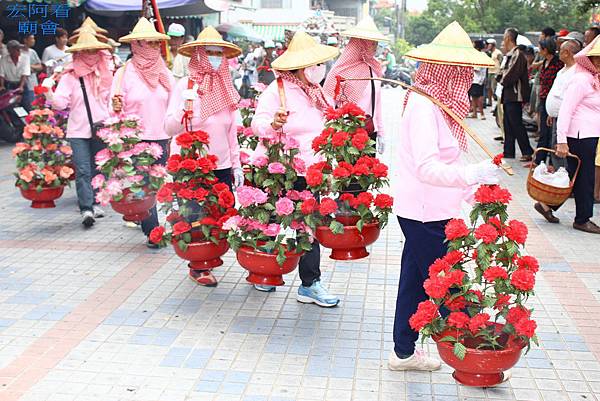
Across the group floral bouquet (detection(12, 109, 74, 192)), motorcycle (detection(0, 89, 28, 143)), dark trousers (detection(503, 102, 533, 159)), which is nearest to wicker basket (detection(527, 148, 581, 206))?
dark trousers (detection(503, 102, 533, 159))

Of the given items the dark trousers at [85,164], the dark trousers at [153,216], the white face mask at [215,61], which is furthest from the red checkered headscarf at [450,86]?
the dark trousers at [85,164]

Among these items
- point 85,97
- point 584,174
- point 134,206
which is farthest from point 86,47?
point 584,174

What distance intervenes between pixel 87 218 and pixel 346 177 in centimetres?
358

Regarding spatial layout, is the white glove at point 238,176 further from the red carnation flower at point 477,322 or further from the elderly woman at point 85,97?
the red carnation flower at point 477,322

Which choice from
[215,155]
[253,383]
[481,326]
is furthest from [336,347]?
[215,155]

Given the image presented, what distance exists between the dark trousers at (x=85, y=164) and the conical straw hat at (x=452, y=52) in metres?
4.11

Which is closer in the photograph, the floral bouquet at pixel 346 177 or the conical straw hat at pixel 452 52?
the conical straw hat at pixel 452 52

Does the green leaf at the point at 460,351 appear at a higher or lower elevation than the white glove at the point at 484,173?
lower

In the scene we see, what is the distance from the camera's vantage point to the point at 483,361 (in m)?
3.27

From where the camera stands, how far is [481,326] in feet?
10.8

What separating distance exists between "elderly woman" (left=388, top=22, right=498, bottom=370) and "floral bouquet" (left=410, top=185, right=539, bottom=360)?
19 centimetres

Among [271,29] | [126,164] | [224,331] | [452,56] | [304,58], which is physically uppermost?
[452,56]

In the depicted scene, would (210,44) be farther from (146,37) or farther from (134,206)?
(134,206)

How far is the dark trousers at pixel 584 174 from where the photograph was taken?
657cm
